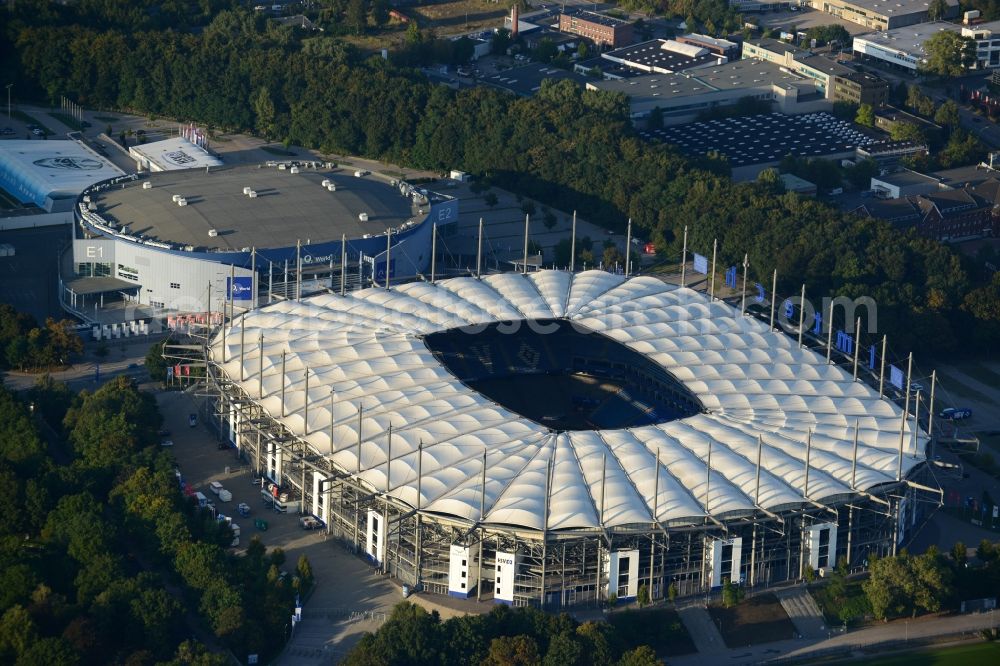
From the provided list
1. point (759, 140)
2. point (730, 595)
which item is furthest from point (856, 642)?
point (759, 140)

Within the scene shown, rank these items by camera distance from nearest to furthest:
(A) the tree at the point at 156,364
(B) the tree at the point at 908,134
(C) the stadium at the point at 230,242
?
1. (A) the tree at the point at 156,364
2. (C) the stadium at the point at 230,242
3. (B) the tree at the point at 908,134

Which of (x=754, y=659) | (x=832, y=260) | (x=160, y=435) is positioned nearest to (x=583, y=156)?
(x=832, y=260)

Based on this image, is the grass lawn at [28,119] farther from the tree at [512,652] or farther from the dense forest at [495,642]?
the tree at [512,652]

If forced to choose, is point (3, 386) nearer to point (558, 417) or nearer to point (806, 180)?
point (558, 417)

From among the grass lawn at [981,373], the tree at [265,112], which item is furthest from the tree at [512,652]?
the tree at [265,112]

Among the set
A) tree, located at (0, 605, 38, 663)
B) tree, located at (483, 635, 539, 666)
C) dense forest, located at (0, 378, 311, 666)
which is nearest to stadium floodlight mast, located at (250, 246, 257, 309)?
dense forest, located at (0, 378, 311, 666)

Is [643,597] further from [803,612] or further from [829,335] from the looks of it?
[829,335]
